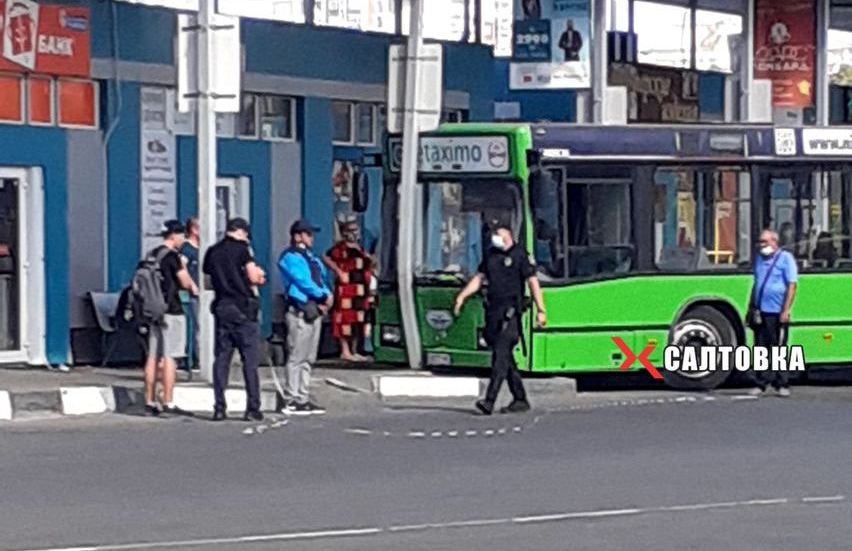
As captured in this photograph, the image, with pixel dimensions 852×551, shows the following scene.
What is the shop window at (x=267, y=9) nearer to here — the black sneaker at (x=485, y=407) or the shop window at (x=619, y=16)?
the shop window at (x=619, y=16)

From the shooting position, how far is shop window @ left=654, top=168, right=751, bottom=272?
22641mm

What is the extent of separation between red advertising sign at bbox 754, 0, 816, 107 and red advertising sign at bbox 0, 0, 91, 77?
11.7 meters

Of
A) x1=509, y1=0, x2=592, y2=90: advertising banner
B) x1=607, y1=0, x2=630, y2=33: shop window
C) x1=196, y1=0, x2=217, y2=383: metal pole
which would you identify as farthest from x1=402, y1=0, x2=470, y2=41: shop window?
x1=196, y1=0, x2=217, y2=383: metal pole

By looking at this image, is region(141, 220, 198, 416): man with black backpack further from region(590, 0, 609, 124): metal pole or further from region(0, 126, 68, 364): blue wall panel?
region(590, 0, 609, 124): metal pole

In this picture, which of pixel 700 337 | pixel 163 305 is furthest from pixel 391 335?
pixel 163 305

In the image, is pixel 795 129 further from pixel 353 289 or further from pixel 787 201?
pixel 353 289

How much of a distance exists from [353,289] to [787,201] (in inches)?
226

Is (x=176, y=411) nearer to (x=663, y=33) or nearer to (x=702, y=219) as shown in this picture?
(x=702, y=219)

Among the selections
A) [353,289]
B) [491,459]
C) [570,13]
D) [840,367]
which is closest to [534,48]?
[570,13]

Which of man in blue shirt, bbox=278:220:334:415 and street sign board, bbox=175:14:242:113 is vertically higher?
street sign board, bbox=175:14:242:113

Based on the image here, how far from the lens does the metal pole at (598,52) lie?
27375 mm

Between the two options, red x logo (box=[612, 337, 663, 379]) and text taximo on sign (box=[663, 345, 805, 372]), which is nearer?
red x logo (box=[612, 337, 663, 379])

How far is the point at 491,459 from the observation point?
15953 millimetres

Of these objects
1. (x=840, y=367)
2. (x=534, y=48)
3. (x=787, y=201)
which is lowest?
(x=840, y=367)
